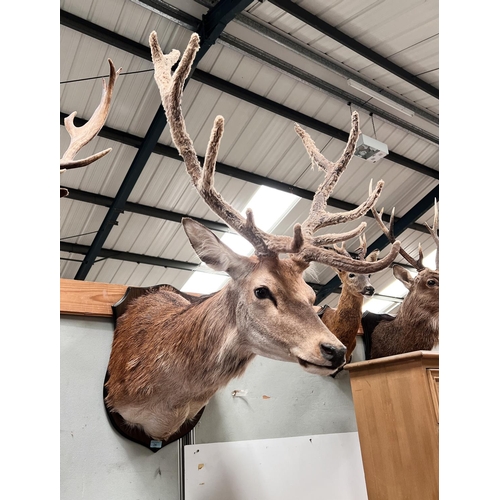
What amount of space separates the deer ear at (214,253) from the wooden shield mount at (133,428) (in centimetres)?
41

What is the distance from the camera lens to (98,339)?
65.3 inches

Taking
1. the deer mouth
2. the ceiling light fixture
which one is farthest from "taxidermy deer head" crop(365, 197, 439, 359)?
the ceiling light fixture

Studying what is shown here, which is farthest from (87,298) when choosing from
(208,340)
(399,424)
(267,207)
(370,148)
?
(267,207)

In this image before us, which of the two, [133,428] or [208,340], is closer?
[208,340]

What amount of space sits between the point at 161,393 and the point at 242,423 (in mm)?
548

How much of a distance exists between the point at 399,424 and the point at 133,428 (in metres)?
1.06

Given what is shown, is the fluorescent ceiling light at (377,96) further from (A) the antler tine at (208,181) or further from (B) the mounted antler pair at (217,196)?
(A) the antler tine at (208,181)

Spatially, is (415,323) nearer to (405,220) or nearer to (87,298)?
(87,298)

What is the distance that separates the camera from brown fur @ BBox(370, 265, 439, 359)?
2.29 m

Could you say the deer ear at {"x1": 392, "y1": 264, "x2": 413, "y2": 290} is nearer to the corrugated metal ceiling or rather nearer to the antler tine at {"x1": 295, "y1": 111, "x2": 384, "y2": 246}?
the antler tine at {"x1": 295, "y1": 111, "x2": 384, "y2": 246}

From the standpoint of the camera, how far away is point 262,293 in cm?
131

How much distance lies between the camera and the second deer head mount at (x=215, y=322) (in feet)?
4.08

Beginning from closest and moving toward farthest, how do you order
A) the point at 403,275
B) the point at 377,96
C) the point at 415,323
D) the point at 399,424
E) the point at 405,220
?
the point at 399,424
the point at 415,323
the point at 403,275
the point at 377,96
the point at 405,220

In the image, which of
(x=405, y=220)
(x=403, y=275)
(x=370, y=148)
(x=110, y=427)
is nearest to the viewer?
(x=110, y=427)
